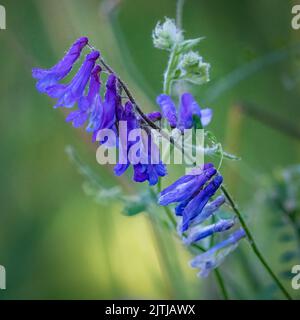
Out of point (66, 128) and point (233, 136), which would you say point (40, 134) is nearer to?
point (66, 128)

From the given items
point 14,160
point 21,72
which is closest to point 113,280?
point 14,160

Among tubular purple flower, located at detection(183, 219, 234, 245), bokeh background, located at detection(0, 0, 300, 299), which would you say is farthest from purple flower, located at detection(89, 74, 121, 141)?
bokeh background, located at detection(0, 0, 300, 299)

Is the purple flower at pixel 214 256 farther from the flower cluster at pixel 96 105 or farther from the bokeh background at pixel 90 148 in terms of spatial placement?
the bokeh background at pixel 90 148

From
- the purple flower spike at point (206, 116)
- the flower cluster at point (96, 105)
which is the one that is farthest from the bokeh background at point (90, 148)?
the flower cluster at point (96, 105)

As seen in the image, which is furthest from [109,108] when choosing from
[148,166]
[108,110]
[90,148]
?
[90,148]

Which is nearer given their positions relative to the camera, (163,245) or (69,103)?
(69,103)

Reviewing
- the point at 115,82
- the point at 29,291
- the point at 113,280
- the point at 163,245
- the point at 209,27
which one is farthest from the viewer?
the point at 209,27

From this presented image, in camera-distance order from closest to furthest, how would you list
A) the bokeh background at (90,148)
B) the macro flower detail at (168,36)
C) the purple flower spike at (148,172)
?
1. the purple flower spike at (148,172)
2. the macro flower detail at (168,36)
3. the bokeh background at (90,148)
